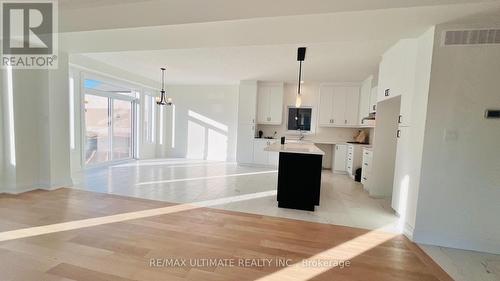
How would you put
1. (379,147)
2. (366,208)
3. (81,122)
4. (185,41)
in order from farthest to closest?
(81,122) < (379,147) < (366,208) < (185,41)

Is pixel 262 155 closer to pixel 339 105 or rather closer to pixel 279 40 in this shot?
pixel 339 105

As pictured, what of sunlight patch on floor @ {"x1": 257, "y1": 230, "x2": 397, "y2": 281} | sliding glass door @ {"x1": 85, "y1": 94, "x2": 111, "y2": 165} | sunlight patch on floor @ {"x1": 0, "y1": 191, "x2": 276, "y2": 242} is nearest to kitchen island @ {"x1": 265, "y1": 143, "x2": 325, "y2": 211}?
sunlight patch on floor @ {"x1": 0, "y1": 191, "x2": 276, "y2": 242}

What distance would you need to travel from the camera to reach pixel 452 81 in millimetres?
2359

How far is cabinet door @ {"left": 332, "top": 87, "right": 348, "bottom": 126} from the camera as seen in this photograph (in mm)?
6371

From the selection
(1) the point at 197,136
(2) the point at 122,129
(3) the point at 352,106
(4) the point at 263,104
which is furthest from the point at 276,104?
(2) the point at 122,129

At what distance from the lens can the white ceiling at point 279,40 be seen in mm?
2164

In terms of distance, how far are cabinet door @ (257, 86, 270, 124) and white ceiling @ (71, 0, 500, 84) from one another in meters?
1.08

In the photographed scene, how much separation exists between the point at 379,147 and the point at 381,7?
269 cm

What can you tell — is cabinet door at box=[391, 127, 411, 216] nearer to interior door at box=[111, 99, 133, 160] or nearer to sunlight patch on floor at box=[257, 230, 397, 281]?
sunlight patch on floor at box=[257, 230, 397, 281]

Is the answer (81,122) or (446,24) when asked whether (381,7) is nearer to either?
(446,24)

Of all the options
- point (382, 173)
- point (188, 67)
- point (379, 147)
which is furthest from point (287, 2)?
point (188, 67)

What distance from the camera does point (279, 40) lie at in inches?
118

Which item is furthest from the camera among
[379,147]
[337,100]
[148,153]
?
[148,153]

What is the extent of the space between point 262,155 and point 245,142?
2.20 ft
